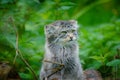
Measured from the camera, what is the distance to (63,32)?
585 centimetres

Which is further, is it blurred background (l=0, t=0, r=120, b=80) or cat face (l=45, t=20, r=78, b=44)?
blurred background (l=0, t=0, r=120, b=80)

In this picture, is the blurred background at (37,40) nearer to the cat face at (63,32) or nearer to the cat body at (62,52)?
the cat body at (62,52)

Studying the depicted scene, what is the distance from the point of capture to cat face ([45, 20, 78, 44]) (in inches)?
230

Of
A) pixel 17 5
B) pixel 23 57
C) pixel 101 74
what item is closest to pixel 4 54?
pixel 23 57

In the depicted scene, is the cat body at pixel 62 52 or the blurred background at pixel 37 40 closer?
the cat body at pixel 62 52

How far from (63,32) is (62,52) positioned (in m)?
0.23

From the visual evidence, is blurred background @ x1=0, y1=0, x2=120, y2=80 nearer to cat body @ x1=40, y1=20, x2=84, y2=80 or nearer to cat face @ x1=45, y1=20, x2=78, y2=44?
cat body @ x1=40, y1=20, x2=84, y2=80

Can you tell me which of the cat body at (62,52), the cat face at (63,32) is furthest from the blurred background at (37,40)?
the cat face at (63,32)

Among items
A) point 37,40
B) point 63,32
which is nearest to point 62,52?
point 63,32

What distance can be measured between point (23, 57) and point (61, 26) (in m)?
1.37

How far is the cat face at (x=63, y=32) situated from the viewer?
19.2 ft

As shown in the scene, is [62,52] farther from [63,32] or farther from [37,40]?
[37,40]

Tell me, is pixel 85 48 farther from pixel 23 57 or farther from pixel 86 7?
pixel 86 7

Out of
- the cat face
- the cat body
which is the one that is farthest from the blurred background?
the cat face
